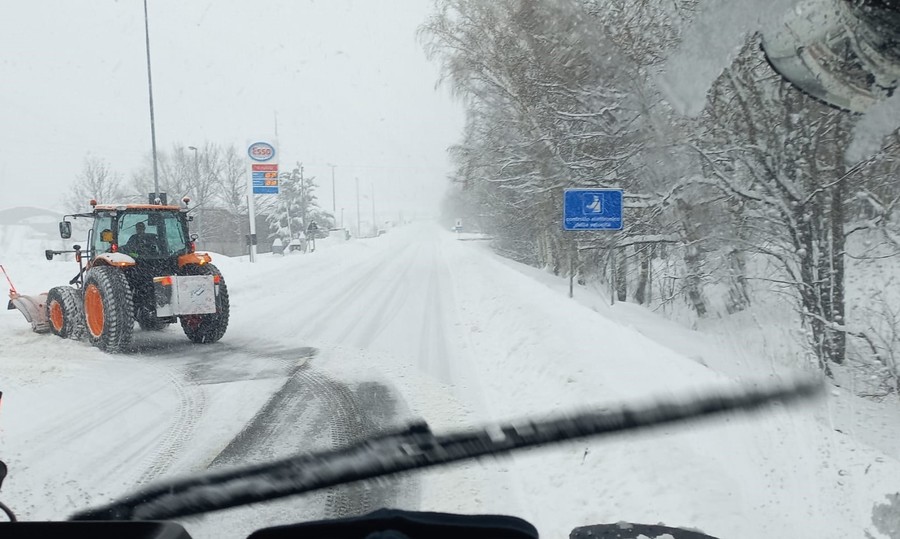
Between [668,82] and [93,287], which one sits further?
[668,82]

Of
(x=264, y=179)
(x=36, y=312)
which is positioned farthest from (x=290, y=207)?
(x=36, y=312)

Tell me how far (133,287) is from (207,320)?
1.22 m

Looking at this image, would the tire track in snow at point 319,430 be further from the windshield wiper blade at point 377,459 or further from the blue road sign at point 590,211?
the blue road sign at point 590,211

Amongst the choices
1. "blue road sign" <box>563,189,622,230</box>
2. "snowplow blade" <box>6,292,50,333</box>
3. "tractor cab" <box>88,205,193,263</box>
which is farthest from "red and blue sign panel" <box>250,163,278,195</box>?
"blue road sign" <box>563,189,622,230</box>

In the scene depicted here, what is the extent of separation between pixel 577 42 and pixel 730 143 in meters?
3.66

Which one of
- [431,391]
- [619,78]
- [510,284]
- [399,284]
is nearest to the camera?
[431,391]

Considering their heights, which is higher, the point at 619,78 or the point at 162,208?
the point at 619,78

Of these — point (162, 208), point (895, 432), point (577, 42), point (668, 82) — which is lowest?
point (895, 432)

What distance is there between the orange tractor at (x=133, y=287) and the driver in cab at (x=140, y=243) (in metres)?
0.01

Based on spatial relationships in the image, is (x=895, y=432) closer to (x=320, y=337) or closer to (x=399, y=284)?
(x=320, y=337)

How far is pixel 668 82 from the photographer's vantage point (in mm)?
9422

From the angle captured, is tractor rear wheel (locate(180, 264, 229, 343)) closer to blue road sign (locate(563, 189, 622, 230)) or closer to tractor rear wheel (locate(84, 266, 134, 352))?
tractor rear wheel (locate(84, 266, 134, 352))

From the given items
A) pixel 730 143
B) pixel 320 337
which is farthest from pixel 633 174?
pixel 320 337

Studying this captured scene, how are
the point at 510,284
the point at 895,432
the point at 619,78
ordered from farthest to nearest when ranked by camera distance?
the point at 510,284, the point at 619,78, the point at 895,432
